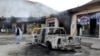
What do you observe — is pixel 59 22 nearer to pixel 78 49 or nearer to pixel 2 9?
pixel 78 49

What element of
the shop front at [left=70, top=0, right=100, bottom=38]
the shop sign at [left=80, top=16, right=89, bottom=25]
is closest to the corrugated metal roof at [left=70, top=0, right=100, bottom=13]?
the shop front at [left=70, top=0, right=100, bottom=38]

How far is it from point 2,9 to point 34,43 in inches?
443

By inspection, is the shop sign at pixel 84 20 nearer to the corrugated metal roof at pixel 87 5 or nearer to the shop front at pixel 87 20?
the shop front at pixel 87 20

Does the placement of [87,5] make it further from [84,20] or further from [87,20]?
[84,20]

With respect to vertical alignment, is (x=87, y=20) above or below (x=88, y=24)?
above

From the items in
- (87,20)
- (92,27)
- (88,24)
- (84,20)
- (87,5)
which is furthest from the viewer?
(84,20)

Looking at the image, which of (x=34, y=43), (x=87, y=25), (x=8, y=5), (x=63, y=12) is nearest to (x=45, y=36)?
(x=34, y=43)

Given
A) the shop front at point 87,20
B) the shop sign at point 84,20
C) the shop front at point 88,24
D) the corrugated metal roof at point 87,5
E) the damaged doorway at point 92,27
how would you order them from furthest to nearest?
the shop sign at point 84,20 < the damaged doorway at point 92,27 < the shop front at point 88,24 < the shop front at point 87,20 < the corrugated metal roof at point 87,5

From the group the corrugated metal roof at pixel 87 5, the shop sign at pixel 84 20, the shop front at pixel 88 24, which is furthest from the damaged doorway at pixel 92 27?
the corrugated metal roof at pixel 87 5

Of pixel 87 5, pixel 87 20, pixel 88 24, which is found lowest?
pixel 88 24

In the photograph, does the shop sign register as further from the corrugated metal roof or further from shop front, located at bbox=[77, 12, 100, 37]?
the corrugated metal roof

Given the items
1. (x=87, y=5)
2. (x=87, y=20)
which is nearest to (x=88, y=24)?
(x=87, y=20)

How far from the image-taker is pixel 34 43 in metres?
18.9

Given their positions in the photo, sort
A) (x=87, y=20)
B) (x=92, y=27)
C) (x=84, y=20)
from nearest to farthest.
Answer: (x=92, y=27), (x=87, y=20), (x=84, y=20)
